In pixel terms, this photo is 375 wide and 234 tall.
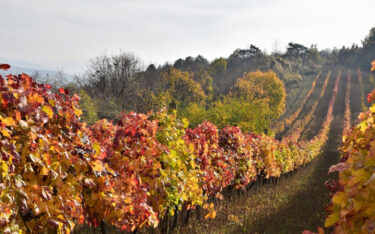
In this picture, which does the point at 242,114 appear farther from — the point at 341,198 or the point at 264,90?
the point at 341,198

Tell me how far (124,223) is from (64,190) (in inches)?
56.6

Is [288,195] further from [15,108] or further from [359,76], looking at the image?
[359,76]

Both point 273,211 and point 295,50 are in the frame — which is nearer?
point 273,211

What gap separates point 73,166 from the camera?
11.0ft

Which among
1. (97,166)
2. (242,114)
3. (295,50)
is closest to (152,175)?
(97,166)

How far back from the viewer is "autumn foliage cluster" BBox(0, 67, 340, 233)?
8.73 ft

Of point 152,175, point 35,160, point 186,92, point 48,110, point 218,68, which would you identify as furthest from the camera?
point 218,68

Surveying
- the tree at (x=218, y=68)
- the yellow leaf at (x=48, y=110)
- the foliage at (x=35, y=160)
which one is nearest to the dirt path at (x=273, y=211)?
the foliage at (x=35, y=160)

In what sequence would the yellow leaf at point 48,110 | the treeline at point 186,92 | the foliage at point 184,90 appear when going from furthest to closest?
the foliage at point 184,90 → the treeline at point 186,92 → the yellow leaf at point 48,110

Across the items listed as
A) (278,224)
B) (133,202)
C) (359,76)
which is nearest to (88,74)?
(278,224)

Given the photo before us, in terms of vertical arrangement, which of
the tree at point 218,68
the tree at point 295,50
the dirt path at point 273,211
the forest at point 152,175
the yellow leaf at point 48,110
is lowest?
the dirt path at point 273,211

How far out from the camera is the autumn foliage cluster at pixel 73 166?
266cm

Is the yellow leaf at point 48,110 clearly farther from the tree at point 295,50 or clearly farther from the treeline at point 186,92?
the tree at point 295,50

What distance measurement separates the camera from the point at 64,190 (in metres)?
3.09
